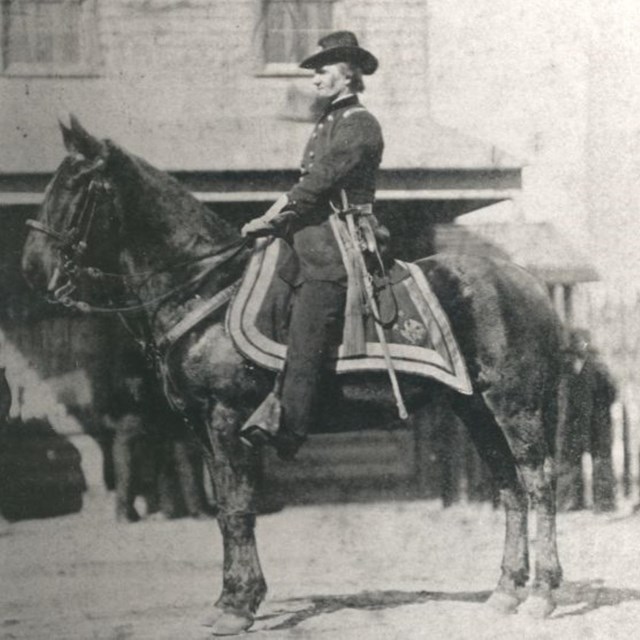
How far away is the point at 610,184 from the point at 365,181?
70.4 inches

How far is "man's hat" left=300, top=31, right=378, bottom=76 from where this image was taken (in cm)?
519

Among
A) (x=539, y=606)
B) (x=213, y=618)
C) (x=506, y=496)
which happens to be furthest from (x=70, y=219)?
(x=539, y=606)

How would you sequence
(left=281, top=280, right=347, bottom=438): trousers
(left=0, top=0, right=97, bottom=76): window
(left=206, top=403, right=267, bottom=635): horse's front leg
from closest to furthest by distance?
(left=281, top=280, right=347, bottom=438): trousers < (left=206, top=403, right=267, bottom=635): horse's front leg < (left=0, top=0, right=97, bottom=76): window

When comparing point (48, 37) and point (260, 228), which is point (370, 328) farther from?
point (48, 37)

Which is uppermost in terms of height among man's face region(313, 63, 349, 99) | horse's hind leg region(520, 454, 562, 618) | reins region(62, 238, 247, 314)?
man's face region(313, 63, 349, 99)

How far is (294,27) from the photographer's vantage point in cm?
675

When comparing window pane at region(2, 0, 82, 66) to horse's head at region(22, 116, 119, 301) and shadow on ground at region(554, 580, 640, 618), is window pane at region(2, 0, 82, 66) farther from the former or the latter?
shadow on ground at region(554, 580, 640, 618)

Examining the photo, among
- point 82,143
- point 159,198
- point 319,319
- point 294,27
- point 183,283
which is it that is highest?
point 294,27

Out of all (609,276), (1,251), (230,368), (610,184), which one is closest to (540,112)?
(610,184)

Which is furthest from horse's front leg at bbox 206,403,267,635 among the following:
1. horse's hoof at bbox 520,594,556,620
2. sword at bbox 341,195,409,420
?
horse's hoof at bbox 520,594,556,620

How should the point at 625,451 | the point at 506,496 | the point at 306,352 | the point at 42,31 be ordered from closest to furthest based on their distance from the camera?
the point at 306,352
the point at 506,496
the point at 42,31
the point at 625,451

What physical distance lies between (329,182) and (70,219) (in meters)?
1.23

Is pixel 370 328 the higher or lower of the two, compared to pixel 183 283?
lower

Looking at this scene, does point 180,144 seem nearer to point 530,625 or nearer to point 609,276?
point 609,276
